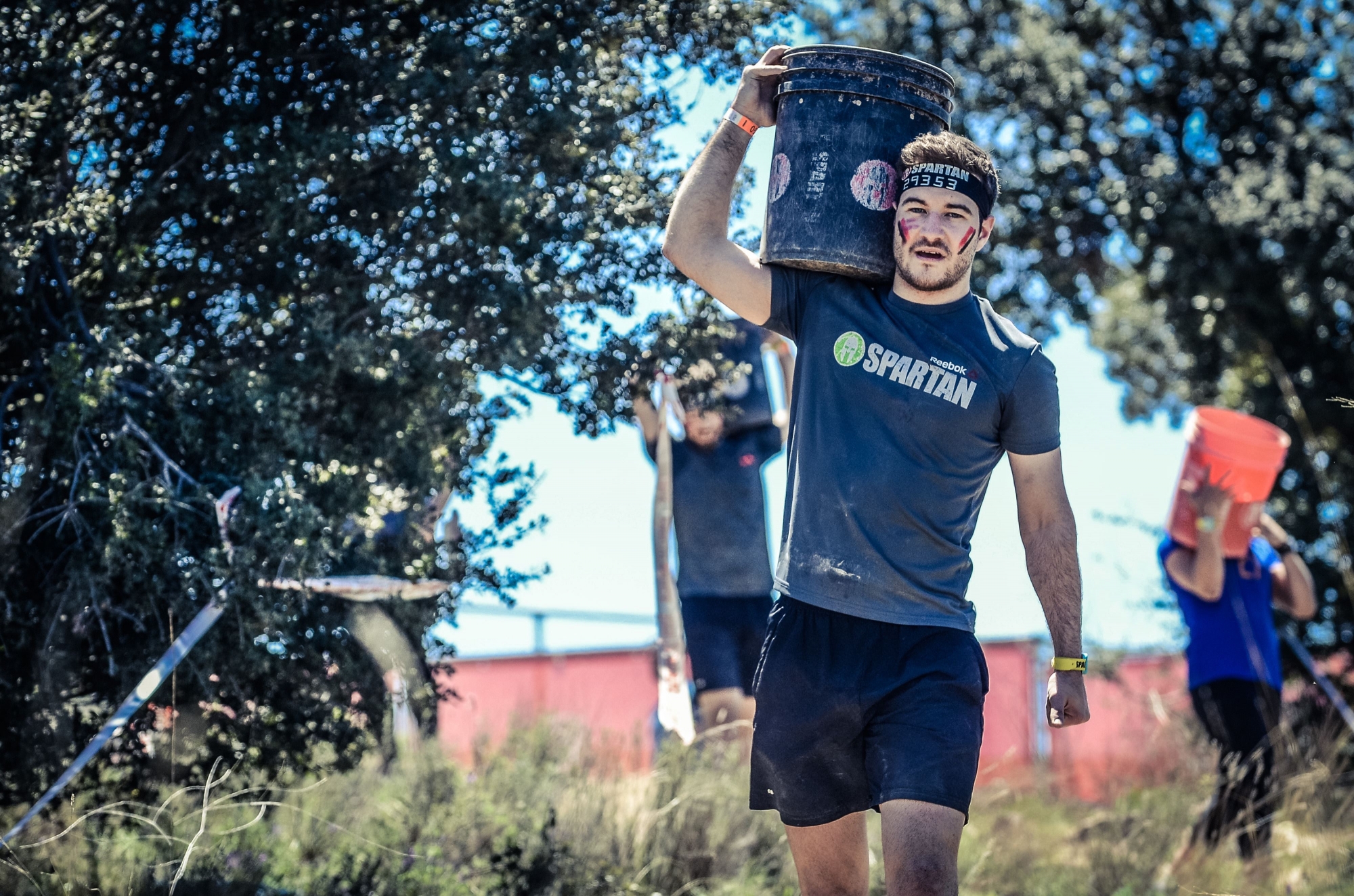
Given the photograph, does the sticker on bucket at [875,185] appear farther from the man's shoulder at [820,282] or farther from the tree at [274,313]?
the tree at [274,313]

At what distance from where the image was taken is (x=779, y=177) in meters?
3.20

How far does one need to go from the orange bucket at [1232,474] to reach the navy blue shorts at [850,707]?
10.2 feet

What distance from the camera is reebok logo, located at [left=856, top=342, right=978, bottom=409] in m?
2.87

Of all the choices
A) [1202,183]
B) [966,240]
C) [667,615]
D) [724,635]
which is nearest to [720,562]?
[724,635]

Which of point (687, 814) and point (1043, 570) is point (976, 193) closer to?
point (1043, 570)

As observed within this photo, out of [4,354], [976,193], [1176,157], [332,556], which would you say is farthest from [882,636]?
[1176,157]

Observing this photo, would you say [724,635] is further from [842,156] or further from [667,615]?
[842,156]

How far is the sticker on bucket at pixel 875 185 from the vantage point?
3102 mm

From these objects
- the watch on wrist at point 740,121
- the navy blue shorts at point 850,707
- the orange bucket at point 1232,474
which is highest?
the watch on wrist at point 740,121

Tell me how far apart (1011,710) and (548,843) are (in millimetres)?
6130

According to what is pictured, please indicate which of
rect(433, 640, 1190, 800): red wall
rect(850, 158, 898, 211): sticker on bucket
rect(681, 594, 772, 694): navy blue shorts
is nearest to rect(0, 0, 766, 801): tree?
rect(850, 158, 898, 211): sticker on bucket

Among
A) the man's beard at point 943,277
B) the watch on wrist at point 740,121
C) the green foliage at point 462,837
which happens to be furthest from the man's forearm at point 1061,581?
the green foliage at point 462,837

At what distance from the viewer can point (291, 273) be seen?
13.4ft

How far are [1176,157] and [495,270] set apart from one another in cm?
717
